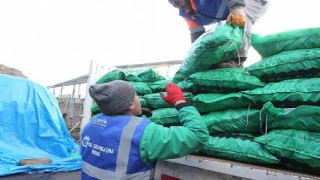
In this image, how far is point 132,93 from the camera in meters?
1.77

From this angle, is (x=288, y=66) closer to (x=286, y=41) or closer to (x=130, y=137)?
(x=286, y=41)

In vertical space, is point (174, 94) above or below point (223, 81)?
below

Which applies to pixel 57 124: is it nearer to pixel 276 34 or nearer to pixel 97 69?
pixel 97 69

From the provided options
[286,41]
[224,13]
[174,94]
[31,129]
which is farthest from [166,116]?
[31,129]

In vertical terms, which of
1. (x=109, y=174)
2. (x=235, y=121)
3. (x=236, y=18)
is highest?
(x=236, y=18)

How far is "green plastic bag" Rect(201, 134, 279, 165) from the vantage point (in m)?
1.49

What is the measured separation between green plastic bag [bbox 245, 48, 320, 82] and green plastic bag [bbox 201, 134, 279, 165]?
469 millimetres

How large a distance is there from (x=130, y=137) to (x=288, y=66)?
113 centimetres

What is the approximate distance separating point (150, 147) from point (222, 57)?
95cm

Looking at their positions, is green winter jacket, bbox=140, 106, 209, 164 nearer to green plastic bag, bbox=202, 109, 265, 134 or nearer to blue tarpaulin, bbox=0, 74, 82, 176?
green plastic bag, bbox=202, 109, 265, 134

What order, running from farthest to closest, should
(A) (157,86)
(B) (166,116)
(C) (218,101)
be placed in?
(A) (157,86)
(B) (166,116)
(C) (218,101)

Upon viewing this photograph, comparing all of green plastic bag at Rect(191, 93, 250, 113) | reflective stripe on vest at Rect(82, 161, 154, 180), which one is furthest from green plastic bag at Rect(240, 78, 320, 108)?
reflective stripe on vest at Rect(82, 161, 154, 180)

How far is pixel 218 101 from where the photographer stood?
74.1 inches

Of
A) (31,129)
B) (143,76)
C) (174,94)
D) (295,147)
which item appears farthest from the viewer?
(31,129)
